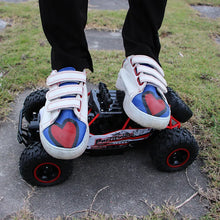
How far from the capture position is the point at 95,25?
3.29m

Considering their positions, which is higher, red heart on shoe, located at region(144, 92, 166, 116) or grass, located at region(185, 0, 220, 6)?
red heart on shoe, located at region(144, 92, 166, 116)

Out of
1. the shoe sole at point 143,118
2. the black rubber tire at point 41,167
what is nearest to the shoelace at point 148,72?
the shoe sole at point 143,118

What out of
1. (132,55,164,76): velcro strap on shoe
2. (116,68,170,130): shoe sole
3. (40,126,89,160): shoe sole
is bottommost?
(40,126,89,160): shoe sole

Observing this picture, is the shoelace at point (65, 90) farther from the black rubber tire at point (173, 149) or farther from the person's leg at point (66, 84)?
the black rubber tire at point (173, 149)

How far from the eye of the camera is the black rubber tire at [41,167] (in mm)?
1150

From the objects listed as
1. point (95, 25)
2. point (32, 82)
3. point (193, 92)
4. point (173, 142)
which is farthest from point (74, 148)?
point (95, 25)

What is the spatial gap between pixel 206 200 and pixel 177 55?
1.80 meters

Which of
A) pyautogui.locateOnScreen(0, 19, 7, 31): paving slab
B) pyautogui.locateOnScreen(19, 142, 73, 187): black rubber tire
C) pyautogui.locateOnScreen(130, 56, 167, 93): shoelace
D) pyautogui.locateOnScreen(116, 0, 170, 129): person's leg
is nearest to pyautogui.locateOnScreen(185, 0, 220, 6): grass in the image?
pyautogui.locateOnScreen(0, 19, 7, 31): paving slab

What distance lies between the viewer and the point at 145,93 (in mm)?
1233

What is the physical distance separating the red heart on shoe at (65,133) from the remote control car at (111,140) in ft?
0.44

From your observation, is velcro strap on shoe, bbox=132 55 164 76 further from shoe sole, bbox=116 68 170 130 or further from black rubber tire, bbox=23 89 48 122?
black rubber tire, bbox=23 89 48 122

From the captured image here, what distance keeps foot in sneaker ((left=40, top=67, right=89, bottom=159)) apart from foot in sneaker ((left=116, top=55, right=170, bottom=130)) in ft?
0.75

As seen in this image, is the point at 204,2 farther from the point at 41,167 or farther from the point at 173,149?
the point at 41,167

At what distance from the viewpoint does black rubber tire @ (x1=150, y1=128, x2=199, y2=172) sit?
4.25ft
